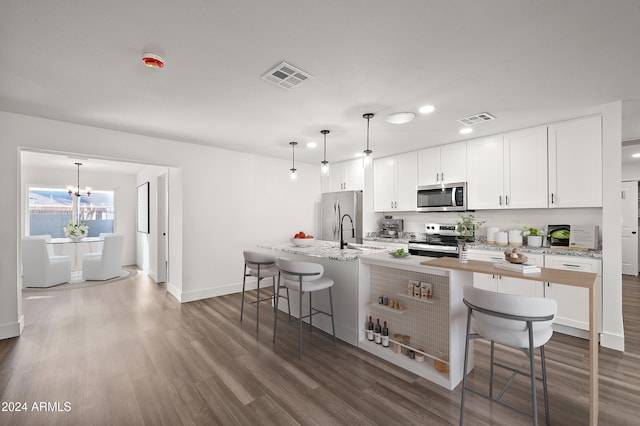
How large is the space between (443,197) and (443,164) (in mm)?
537

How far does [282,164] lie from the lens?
5887 millimetres

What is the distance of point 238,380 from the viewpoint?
7.82 feet

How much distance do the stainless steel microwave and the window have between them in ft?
26.2

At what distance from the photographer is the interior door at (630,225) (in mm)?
6234

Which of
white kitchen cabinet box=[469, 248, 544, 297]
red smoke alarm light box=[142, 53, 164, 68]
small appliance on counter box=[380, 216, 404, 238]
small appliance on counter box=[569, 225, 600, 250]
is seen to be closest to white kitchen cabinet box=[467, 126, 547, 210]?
small appliance on counter box=[569, 225, 600, 250]

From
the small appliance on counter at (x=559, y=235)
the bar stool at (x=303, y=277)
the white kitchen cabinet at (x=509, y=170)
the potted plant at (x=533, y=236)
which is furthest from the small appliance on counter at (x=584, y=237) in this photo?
the bar stool at (x=303, y=277)

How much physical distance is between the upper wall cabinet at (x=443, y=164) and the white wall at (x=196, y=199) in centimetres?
235

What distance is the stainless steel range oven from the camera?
4403 mm

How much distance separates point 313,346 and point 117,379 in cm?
173

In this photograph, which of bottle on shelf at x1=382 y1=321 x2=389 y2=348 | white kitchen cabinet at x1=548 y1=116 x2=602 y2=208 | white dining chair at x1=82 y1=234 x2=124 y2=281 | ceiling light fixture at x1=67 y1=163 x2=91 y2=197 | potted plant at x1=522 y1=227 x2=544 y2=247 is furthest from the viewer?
ceiling light fixture at x1=67 y1=163 x2=91 y2=197

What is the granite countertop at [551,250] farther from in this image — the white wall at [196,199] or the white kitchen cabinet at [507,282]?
the white wall at [196,199]

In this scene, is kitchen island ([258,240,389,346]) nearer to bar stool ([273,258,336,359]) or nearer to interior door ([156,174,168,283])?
bar stool ([273,258,336,359])

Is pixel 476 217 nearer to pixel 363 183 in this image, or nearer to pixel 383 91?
pixel 363 183

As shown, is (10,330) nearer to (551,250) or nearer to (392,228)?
(392,228)
